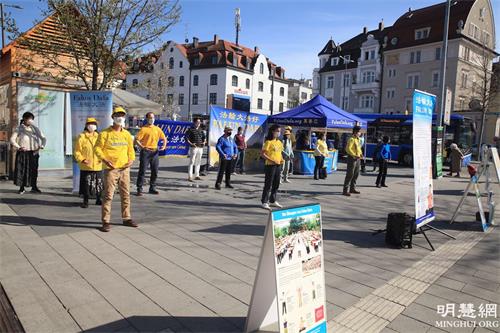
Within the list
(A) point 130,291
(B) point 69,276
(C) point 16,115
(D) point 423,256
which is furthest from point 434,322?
(C) point 16,115

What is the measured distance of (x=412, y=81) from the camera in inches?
1847

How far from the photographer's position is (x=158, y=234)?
20.2 feet

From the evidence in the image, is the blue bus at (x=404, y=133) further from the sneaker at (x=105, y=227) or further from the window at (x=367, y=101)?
the window at (x=367, y=101)

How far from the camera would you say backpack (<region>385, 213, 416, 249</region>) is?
6.20 metres

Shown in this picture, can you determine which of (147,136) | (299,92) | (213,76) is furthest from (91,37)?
(299,92)

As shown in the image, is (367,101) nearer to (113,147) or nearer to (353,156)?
(353,156)

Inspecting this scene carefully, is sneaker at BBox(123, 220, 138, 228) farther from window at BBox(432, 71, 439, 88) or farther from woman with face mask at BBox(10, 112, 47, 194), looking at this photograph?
window at BBox(432, 71, 439, 88)

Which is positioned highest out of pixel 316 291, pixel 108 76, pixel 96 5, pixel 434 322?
pixel 96 5

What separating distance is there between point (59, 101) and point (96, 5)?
3595 millimetres

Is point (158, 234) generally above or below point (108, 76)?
below

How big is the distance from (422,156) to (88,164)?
6360 millimetres

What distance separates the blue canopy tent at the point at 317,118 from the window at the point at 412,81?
3390cm

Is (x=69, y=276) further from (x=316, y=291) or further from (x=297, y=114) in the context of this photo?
(x=297, y=114)

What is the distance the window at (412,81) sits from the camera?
152ft
